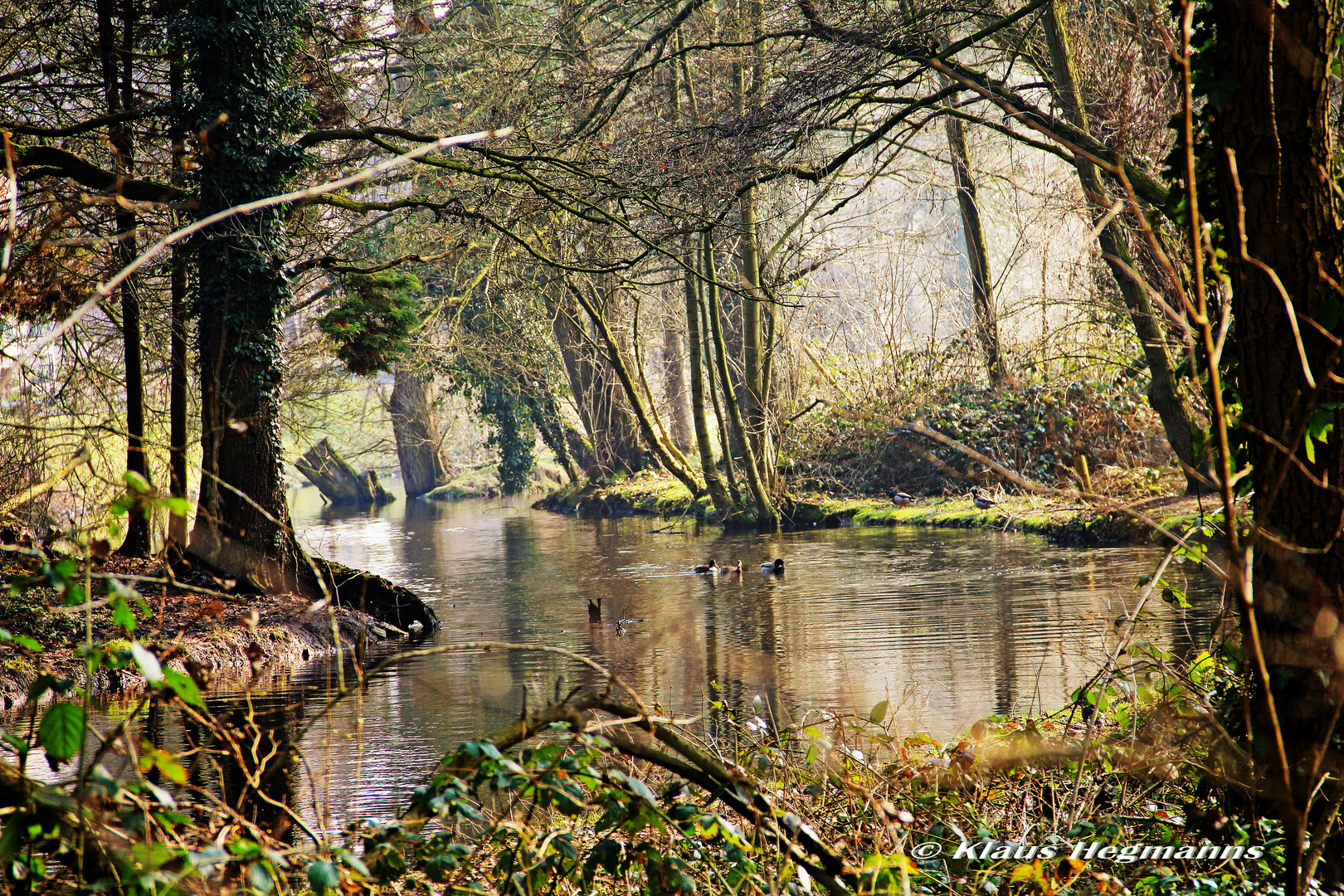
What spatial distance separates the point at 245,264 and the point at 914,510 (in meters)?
12.7

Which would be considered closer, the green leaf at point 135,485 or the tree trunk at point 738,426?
the green leaf at point 135,485

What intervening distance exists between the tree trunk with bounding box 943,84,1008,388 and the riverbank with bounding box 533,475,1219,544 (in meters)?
2.70

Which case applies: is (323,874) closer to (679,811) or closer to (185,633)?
(679,811)

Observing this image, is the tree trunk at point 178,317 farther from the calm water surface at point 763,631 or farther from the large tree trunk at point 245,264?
the calm water surface at point 763,631

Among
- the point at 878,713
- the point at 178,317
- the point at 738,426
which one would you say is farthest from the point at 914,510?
the point at 878,713

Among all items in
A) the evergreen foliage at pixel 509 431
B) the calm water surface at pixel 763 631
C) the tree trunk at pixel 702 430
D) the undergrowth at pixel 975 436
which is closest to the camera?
the calm water surface at pixel 763 631

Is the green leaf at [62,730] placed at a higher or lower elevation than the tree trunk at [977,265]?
lower

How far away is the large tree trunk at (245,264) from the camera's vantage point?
1234 cm

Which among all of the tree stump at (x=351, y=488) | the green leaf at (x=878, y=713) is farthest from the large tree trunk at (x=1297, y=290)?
the tree stump at (x=351, y=488)

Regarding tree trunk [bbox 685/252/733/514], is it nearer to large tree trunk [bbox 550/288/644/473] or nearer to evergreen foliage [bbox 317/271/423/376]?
large tree trunk [bbox 550/288/644/473]

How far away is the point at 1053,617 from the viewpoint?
34.6 feet

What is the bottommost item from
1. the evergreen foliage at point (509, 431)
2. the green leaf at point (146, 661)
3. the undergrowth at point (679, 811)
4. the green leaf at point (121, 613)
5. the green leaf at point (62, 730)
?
the undergrowth at point (679, 811)

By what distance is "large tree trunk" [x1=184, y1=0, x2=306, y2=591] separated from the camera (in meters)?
12.3

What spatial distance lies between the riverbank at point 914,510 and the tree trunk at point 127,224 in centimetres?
916
